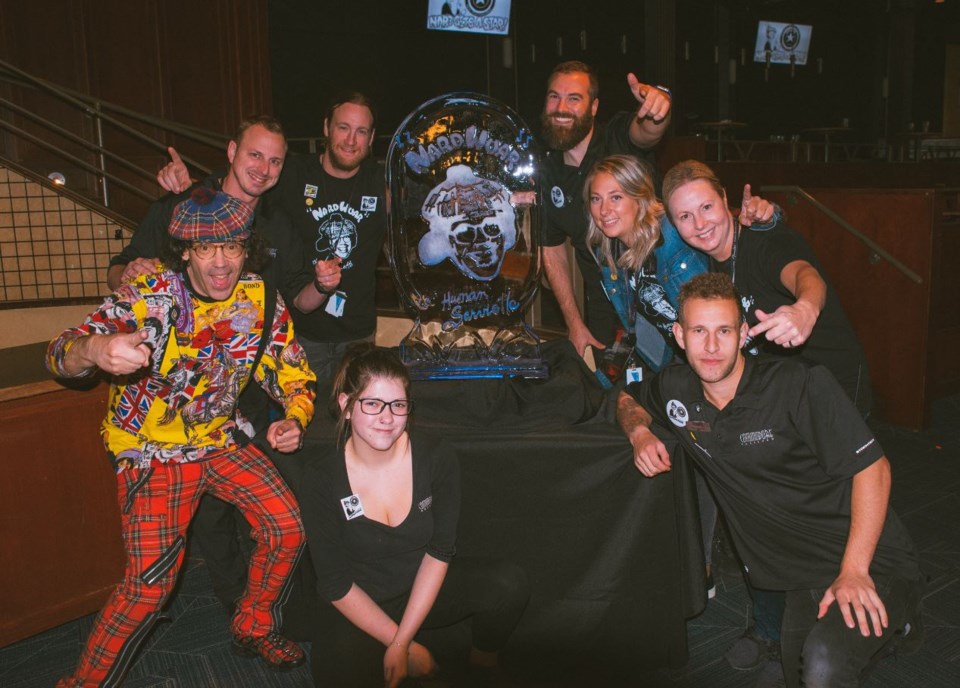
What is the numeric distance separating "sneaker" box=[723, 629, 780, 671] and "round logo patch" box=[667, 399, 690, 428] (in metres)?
0.74

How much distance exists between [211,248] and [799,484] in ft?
4.51

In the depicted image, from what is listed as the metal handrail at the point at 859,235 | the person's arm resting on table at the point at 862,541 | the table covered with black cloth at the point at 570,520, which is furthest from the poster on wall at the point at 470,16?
the person's arm resting on table at the point at 862,541

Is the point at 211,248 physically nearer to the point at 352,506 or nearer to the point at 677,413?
the point at 352,506

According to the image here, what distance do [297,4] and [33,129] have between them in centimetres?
306

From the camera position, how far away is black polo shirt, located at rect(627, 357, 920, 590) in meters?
1.66

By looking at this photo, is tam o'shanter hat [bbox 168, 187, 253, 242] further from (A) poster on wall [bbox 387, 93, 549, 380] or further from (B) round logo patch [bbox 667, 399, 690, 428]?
(B) round logo patch [bbox 667, 399, 690, 428]

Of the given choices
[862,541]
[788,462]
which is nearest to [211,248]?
[788,462]

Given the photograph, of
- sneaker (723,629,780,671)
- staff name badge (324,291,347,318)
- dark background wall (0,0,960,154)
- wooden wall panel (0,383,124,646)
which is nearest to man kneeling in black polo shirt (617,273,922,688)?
sneaker (723,629,780,671)

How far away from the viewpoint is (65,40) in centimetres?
620

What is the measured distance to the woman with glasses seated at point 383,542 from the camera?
5.69 feet

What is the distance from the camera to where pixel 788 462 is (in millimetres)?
1725

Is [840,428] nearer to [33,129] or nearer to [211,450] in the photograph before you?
[211,450]

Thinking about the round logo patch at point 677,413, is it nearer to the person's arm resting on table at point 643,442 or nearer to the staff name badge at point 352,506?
the person's arm resting on table at point 643,442

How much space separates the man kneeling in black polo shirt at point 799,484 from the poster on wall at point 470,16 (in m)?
7.95
